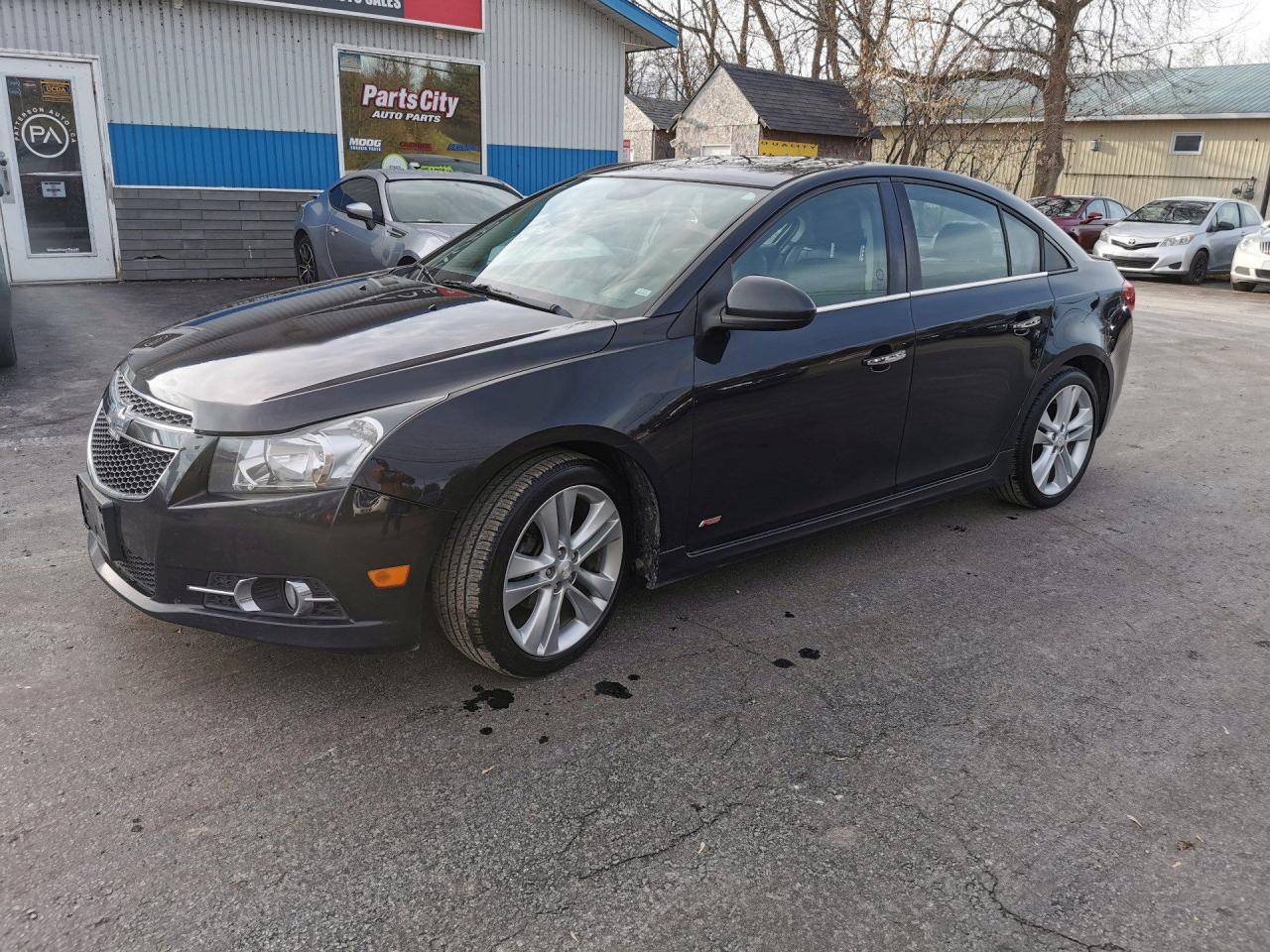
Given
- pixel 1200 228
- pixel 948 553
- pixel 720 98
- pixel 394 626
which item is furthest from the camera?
pixel 720 98

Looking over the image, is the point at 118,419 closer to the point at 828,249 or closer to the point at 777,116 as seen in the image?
the point at 828,249

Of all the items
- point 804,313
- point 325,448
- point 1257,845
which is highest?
point 804,313

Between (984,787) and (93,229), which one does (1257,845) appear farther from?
(93,229)

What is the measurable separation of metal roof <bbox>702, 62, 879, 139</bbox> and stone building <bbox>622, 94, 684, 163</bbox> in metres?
9.84

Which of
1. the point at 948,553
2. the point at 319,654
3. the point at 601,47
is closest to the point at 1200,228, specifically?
the point at 601,47

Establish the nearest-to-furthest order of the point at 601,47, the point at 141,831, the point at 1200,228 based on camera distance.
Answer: the point at 141,831, the point at 601,47, the point at 1200,228

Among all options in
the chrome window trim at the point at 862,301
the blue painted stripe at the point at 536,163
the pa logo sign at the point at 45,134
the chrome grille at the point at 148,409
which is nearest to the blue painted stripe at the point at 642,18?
the blue painted stripe at the point at 536,163

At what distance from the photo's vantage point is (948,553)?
180 inches

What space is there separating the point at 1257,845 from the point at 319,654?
279 cm

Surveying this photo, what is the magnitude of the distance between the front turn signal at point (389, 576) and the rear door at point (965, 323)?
2268 millimetres

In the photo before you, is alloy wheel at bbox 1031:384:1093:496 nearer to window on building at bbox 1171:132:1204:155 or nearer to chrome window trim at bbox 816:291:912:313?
chrome window trim at bbox 816:291:912:313

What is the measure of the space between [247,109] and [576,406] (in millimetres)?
11687

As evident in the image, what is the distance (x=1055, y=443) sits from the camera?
511cm

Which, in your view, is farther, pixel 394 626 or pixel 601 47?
pixel 601 47
